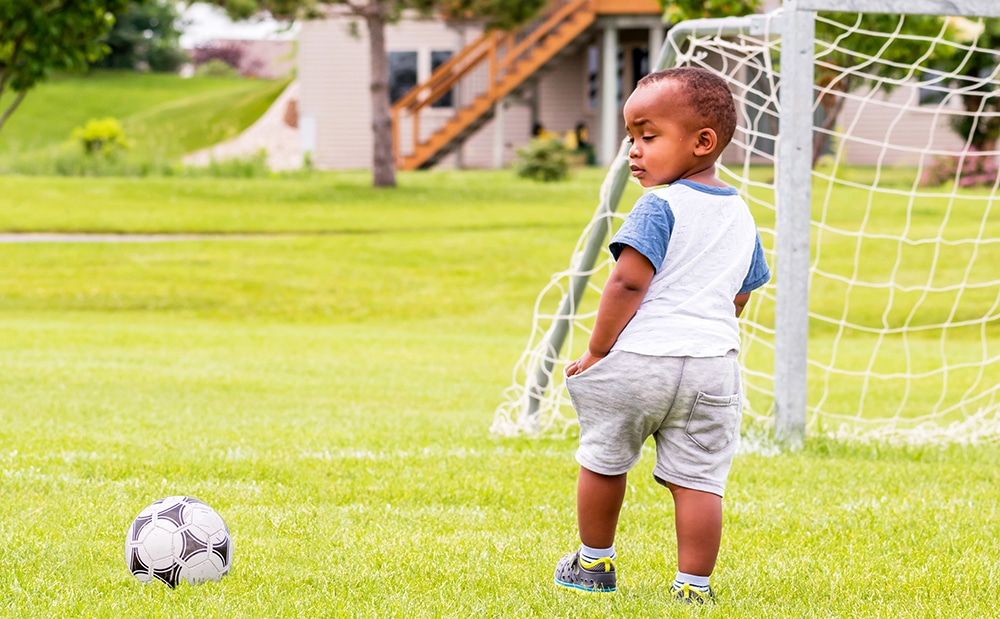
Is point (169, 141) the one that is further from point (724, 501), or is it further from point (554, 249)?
point (724, 501)

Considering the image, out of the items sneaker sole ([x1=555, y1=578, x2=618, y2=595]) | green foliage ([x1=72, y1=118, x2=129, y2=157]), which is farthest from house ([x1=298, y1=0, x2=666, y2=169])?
sneaker sole ([x1=555, y1=578, x2=618, y2=595])

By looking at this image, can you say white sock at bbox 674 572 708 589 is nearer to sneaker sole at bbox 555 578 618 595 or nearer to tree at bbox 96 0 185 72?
sneaker sole at bbox 555 578 618 595

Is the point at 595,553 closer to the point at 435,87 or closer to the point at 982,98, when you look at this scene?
the point at 982,98

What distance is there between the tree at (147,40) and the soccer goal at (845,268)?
32366 mm

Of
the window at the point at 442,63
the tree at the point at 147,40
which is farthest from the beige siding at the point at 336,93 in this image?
the tree at the point at 147,40

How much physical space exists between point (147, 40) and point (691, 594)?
53.1 meters

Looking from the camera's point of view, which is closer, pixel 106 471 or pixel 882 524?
pixel 882 524

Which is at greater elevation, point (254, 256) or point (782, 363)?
point (782, 363)

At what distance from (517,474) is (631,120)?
7.91 feet

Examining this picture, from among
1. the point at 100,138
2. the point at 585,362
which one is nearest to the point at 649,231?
the point at 585,362

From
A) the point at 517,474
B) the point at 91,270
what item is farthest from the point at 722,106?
the point at 91,270

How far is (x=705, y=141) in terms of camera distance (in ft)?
10.6

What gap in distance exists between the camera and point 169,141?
3672cm

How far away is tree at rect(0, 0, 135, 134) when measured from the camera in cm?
1138
